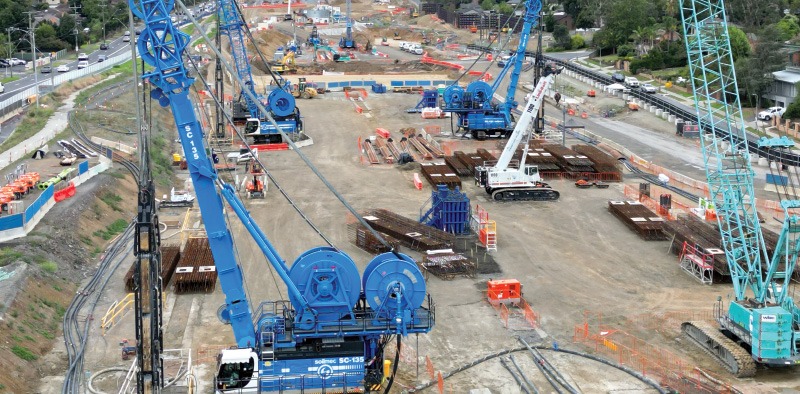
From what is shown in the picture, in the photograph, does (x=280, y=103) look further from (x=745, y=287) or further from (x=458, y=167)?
(x=745, y=287)

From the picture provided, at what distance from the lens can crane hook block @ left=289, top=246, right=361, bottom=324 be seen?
91.1ft

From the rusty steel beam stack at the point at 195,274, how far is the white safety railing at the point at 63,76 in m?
42.4

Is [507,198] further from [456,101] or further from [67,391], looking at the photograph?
[67,391]

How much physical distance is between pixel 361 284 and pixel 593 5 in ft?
387

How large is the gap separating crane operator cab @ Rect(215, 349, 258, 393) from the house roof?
65345 mm

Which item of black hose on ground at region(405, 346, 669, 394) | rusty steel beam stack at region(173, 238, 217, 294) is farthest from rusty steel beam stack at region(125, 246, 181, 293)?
black hose on ground at region(405, 346, 669, 394)

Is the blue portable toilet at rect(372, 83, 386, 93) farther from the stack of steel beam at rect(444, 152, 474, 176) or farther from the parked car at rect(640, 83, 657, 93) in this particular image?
the stack of steel beam at rect(444, 152, 474, 176)

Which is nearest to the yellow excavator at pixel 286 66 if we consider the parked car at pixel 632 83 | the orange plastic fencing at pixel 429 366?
the parked car at pixel 632 83

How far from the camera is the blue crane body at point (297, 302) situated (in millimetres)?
27297

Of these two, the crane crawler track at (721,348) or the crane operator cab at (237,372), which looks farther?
the crane crawler track at (721,348)

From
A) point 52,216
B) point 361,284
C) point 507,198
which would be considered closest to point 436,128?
point 507,198

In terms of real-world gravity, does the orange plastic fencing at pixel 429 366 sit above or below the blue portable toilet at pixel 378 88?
above

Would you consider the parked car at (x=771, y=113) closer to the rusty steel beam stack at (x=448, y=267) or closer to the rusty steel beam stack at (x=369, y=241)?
the rusty steel beam stack at (x=369, y=241)

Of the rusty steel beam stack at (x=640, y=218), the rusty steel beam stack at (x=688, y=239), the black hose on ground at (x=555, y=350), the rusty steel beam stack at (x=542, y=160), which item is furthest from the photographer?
the rusty steel beam stack at (x=542, y=160)
